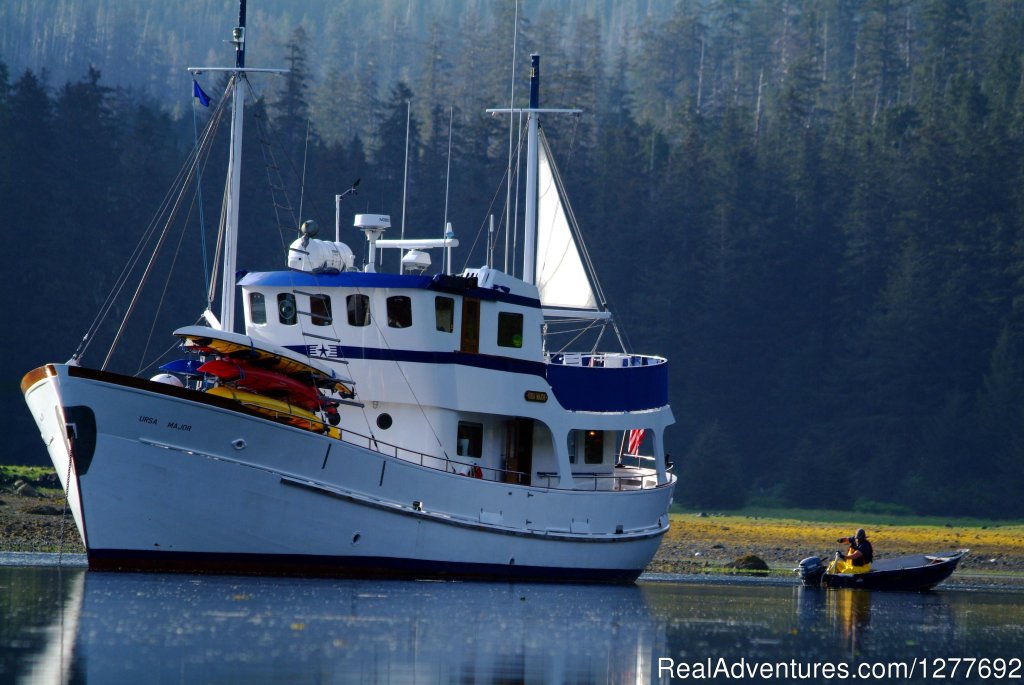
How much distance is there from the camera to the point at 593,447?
3606cm

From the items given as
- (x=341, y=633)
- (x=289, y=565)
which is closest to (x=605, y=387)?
(x=289, y=565)

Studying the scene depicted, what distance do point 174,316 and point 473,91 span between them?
5117 centimetres

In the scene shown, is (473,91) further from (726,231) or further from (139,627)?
(139,627)

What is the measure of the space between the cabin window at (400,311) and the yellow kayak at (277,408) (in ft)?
11.4

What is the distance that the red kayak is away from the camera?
→ 28969 millimetres

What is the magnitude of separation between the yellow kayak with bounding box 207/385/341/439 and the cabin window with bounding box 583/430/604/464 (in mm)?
7916

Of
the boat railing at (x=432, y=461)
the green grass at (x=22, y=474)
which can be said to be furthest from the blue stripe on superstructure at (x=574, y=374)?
the green grass at (x=22, y=474)

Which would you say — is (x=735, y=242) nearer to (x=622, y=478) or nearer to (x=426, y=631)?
(x=622, y=478)

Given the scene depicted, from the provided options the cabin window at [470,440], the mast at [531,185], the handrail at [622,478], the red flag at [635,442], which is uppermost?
the mast at [531,185]

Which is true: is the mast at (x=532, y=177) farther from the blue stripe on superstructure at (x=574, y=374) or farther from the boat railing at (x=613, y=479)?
the boat railing at (x=613, y=479)

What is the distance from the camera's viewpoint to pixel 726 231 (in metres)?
90.3

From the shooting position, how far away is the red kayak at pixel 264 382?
28969 millimetres

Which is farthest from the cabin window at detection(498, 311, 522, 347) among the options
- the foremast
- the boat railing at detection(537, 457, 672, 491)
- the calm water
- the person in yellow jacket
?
the person in yellow jacket

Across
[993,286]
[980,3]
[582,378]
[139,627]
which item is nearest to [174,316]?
[993,286]
